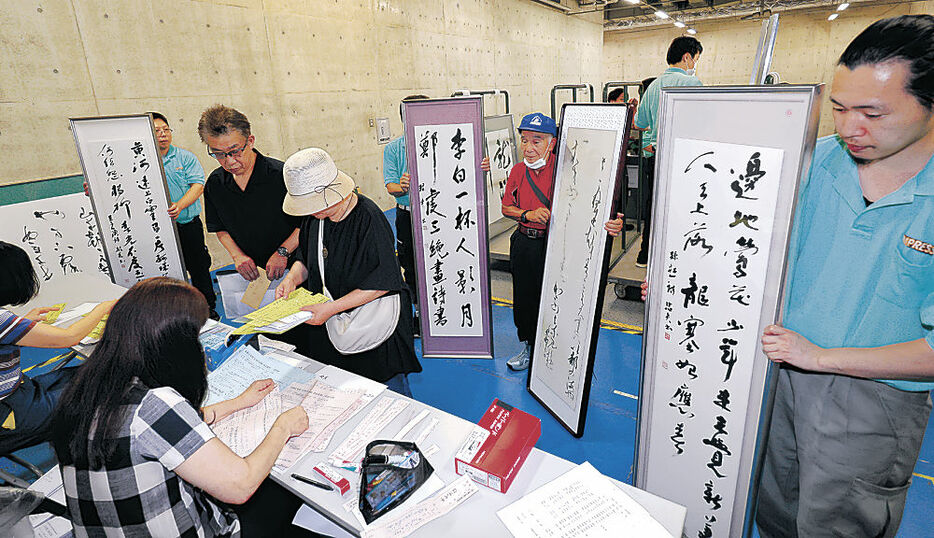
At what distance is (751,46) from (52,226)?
54.5 feet

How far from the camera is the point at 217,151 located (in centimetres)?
258

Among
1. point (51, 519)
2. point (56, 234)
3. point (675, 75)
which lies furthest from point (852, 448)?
point (56, 234)

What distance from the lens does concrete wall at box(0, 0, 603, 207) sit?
398cm

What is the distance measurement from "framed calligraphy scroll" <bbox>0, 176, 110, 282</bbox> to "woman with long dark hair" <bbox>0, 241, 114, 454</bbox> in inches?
93.7

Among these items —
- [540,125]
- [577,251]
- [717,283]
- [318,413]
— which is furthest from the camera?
[540,125]

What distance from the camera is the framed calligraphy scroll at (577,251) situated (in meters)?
2.07

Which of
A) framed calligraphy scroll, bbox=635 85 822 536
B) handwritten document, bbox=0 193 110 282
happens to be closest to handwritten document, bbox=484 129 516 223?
handwritten document, bbox=0 193 110 282

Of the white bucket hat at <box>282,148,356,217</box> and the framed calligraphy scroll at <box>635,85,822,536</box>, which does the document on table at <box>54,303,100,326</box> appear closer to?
the white bucket hat at <box>282,148,356,217</box>

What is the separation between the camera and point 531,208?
297 cm

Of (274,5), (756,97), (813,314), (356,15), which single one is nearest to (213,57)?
(274,5)

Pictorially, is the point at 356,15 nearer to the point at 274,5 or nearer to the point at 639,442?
the point at 274,5

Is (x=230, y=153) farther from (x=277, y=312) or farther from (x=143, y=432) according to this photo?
(x=143, y=432)

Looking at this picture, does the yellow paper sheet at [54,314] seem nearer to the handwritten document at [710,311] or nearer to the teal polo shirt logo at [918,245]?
the handwritten document at [710,311]

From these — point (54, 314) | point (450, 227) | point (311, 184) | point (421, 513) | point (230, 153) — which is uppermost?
point (230, 153)
